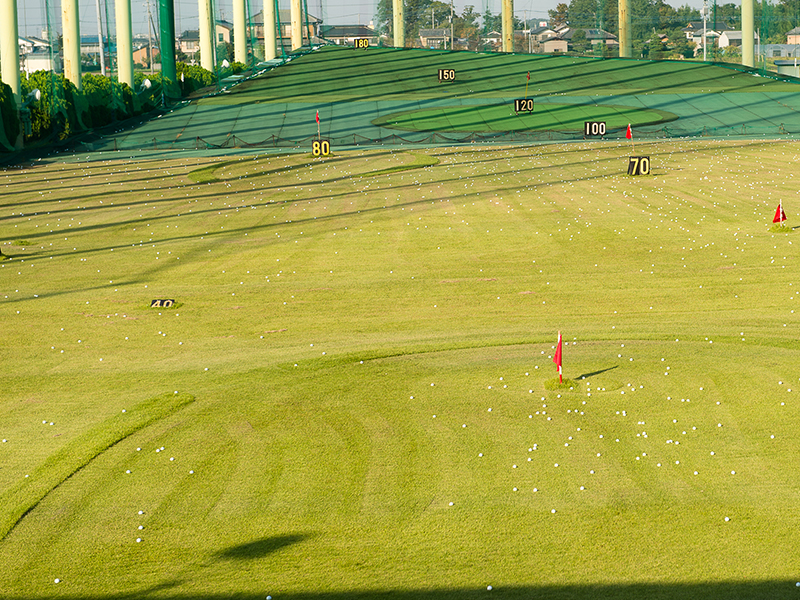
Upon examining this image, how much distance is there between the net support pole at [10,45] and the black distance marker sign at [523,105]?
27.1 m

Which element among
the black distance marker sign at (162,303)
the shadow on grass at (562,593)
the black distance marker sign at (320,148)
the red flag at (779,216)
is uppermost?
the black distance marker sign at (320,148)

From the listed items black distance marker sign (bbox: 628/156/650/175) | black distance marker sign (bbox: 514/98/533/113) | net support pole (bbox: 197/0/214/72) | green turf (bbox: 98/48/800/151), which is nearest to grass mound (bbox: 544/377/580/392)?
black distance marker sign (bbox: 628/156/650/175)

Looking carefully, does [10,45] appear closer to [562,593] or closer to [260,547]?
[260,547]

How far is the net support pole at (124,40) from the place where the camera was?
5691 cm

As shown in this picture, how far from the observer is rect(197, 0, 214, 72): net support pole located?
72.2 metres

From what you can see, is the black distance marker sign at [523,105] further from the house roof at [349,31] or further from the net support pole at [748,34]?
the house roof at [349,31]

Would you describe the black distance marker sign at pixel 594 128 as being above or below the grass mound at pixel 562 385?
above

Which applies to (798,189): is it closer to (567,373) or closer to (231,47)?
(567,373)

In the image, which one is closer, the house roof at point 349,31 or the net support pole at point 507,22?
the net support pole at point 507,22

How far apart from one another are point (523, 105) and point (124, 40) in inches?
1038

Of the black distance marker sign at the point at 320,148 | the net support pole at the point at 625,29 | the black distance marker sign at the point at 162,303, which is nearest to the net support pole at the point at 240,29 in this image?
the net support pole at the point at 625,29

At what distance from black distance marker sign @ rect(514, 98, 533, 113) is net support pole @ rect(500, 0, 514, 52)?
92.3 ft

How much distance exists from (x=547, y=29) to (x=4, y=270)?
174 metres

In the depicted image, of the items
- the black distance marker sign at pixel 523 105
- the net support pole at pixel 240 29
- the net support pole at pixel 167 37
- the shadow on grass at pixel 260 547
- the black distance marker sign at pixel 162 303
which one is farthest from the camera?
the net support pole at pixel 240 29
